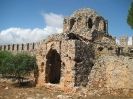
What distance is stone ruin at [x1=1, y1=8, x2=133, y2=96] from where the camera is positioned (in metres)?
10.3

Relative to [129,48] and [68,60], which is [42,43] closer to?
[68,60]

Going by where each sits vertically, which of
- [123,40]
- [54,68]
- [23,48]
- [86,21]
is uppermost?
[86,21]

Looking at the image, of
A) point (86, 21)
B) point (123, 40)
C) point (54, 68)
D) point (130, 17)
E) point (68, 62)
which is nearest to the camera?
point (68, 62)

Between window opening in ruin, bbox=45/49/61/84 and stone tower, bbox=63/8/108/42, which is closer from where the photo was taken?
window opening in ruin, bbox=45/49/61/84

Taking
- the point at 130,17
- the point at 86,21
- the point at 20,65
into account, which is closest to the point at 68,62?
the point at 20,65

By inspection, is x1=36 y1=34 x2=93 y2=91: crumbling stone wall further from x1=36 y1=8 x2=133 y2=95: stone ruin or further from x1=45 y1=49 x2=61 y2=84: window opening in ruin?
x1=45 y1=49 x2=61 y2=84: window opening in ruin

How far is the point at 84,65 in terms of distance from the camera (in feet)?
41.7

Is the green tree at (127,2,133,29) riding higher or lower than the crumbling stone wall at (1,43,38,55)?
higher

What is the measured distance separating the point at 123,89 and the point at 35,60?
8289mm

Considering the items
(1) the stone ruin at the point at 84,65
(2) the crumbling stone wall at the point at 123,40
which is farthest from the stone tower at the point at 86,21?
(2) the crumbling stone wall at the point at 123,40

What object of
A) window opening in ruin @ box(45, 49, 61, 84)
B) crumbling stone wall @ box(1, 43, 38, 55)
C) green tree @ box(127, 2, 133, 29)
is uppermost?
green tree @ box(127, 2, 133, 29)

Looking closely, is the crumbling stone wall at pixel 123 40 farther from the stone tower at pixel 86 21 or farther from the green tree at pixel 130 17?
the green tree at pixel 130 17

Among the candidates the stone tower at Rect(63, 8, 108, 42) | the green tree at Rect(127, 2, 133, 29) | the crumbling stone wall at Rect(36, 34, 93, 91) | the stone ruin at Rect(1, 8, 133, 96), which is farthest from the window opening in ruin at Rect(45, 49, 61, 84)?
the green tree at Rect(127, 2, 133, 29)

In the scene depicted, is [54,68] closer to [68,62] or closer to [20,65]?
[20,65]
